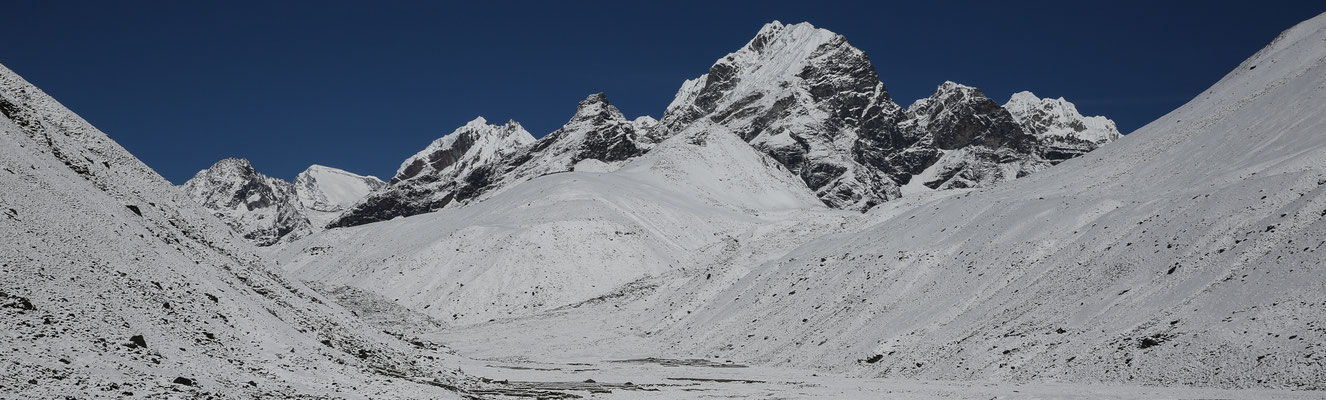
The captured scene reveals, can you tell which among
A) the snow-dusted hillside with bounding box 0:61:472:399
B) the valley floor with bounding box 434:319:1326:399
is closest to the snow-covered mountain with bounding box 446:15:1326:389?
the valley floor with bounding box 434:319:1326:399

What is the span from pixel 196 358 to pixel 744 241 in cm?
8956

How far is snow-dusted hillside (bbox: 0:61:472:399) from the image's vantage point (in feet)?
69.8

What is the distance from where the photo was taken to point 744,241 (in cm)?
11075

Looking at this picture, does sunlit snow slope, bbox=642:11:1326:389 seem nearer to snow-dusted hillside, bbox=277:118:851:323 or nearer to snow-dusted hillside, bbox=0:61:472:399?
snow-dusted hillside, bbox=277:118:851:323

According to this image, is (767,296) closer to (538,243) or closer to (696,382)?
(696,382)

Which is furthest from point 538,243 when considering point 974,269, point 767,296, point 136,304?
point 136,304

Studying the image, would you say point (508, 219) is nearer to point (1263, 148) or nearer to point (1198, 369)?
point (1263, 148)

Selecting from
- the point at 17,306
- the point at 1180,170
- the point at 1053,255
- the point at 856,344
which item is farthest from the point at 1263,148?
the point at 17,306

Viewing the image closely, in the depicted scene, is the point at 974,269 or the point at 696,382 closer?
the point at 696,382

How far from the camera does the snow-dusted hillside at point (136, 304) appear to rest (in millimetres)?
21281

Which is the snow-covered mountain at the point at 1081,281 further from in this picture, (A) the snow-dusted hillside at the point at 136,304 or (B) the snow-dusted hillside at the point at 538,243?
(A) the snow-dusted hillside at the point at 136,304

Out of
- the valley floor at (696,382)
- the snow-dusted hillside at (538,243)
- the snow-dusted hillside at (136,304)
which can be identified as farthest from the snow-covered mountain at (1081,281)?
the snow-dusted hillside at (136,304)

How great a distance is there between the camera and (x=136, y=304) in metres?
26.1

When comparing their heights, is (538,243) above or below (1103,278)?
above
